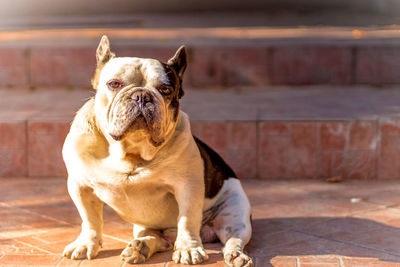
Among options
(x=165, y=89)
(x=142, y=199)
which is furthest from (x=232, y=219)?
(x=165, y=89)

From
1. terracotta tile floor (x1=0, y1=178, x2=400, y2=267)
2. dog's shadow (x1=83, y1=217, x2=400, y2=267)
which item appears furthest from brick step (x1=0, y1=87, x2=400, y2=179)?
dog's shadow (x1=83, y1=217, x2=400, y2=267)

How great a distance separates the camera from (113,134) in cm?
388

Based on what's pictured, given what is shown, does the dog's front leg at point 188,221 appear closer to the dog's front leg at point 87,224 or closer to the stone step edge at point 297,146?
the dog's front leg at point 87,224

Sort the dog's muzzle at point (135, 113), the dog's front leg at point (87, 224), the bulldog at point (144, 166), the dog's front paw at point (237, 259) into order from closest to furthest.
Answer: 1. the dog's muzzle at point (135, 113)
2. the bulldog at point (144, 166)
3. the dog's front paw at point (237, 259)
4. the dog's front leg at point (87, 224)

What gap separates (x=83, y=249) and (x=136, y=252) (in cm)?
34

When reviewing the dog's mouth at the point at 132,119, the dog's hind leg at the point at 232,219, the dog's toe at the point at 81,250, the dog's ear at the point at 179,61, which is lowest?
the dog's toe at the point at 81,250

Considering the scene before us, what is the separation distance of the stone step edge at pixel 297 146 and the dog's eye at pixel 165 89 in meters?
2.54

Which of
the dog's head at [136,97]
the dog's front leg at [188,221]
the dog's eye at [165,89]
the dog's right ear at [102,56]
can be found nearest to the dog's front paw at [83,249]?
the dog's front leg at [188,221]

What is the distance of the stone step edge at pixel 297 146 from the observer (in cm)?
648

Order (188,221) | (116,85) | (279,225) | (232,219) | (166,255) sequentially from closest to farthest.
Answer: (116,85)
(188,221)
(166,255)
(232,219)
(279,225)

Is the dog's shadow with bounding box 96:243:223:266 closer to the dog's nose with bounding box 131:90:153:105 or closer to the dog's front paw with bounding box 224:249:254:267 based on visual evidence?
the dog's front paw with bounding box 224:249:254:267

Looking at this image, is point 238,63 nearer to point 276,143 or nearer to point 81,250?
point 276,143

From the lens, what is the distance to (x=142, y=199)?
14.0 ft

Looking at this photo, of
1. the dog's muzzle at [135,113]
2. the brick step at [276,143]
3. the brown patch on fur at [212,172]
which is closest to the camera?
the dog's muzzle at [135,113]
